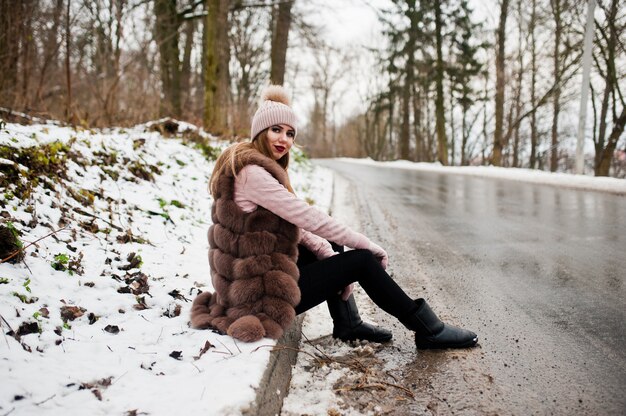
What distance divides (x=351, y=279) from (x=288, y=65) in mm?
23922

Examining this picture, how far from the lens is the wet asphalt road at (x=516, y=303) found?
87.6 inches

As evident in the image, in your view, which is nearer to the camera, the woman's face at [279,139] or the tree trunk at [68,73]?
the woman's face at [279,139]

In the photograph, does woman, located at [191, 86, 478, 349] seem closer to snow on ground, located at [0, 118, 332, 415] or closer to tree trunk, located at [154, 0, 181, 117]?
snow on ground, located at [0, 118, 332, 415]

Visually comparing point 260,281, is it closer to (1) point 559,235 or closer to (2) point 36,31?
(1) point 559,235

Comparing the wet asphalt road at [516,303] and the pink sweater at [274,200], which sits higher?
the pink sweater at [274,200]

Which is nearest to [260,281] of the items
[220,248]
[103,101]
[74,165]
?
[220,248]

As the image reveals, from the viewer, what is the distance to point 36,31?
7.03m

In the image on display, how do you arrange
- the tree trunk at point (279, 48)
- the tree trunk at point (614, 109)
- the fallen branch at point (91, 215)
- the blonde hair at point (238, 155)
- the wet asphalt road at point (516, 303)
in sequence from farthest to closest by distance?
the tree trunk at point (614, 109), the tree trunk at point (279, 48), the fallen branch at point (91, 215), the blonde hair at point (238, 155), the wet asphalt road at point (516, 303)

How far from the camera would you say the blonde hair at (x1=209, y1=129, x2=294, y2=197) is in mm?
2523

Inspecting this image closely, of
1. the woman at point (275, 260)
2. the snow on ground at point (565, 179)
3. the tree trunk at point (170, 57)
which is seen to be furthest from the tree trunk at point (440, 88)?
the woman at point (275, 260)

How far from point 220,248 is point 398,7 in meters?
23.1

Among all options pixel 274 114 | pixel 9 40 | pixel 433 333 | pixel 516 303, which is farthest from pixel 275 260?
pixel 9 40

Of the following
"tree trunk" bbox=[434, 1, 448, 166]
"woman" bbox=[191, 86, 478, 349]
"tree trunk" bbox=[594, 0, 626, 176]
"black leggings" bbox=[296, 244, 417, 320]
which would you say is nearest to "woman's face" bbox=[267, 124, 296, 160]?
"woman" bbox=[191, 86, 478, 349]

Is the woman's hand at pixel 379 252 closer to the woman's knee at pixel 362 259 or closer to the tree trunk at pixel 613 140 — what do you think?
the woman's knee at pixel 362 259
